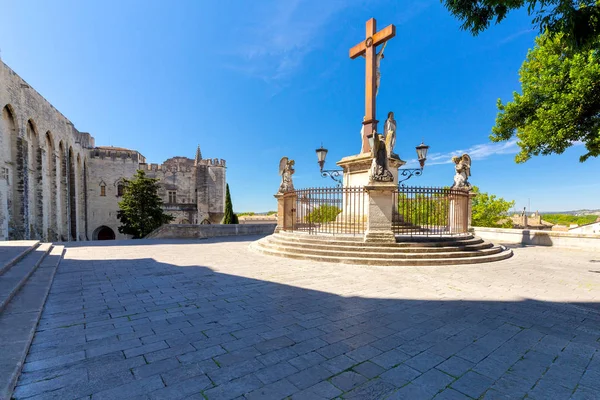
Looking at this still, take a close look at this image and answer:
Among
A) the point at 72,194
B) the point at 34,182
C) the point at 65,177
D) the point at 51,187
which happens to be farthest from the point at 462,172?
the point at 72,194

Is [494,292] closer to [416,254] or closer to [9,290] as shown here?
[416,254]

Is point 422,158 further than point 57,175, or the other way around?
point 57,175

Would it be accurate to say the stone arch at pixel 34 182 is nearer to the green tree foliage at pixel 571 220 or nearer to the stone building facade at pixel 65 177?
the stone building facade at pixel 65 177

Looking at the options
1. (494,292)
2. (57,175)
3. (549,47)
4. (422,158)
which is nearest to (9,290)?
(494,292)

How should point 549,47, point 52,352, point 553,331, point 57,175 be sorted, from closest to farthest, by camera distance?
point 52,352, point 553,331, point 549,47, point 57,175

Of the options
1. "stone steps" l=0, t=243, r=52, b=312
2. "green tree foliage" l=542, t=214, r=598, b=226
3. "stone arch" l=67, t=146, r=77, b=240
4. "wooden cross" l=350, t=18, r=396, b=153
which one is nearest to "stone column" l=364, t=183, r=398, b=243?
"wooden cross" l=350, t=18, r=396, b=153

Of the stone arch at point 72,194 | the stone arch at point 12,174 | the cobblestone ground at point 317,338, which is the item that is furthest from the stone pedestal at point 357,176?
the stone arch at point 72,194

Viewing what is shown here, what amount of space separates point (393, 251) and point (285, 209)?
487cm

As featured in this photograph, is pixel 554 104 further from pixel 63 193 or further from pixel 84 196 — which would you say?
pixel 84 196

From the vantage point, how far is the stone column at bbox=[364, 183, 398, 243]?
7508mm

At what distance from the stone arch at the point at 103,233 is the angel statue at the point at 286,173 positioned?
89.5 ft

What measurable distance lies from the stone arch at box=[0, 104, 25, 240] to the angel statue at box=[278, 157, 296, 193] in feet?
49.7

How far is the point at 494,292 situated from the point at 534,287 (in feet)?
3.39

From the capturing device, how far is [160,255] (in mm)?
8445
